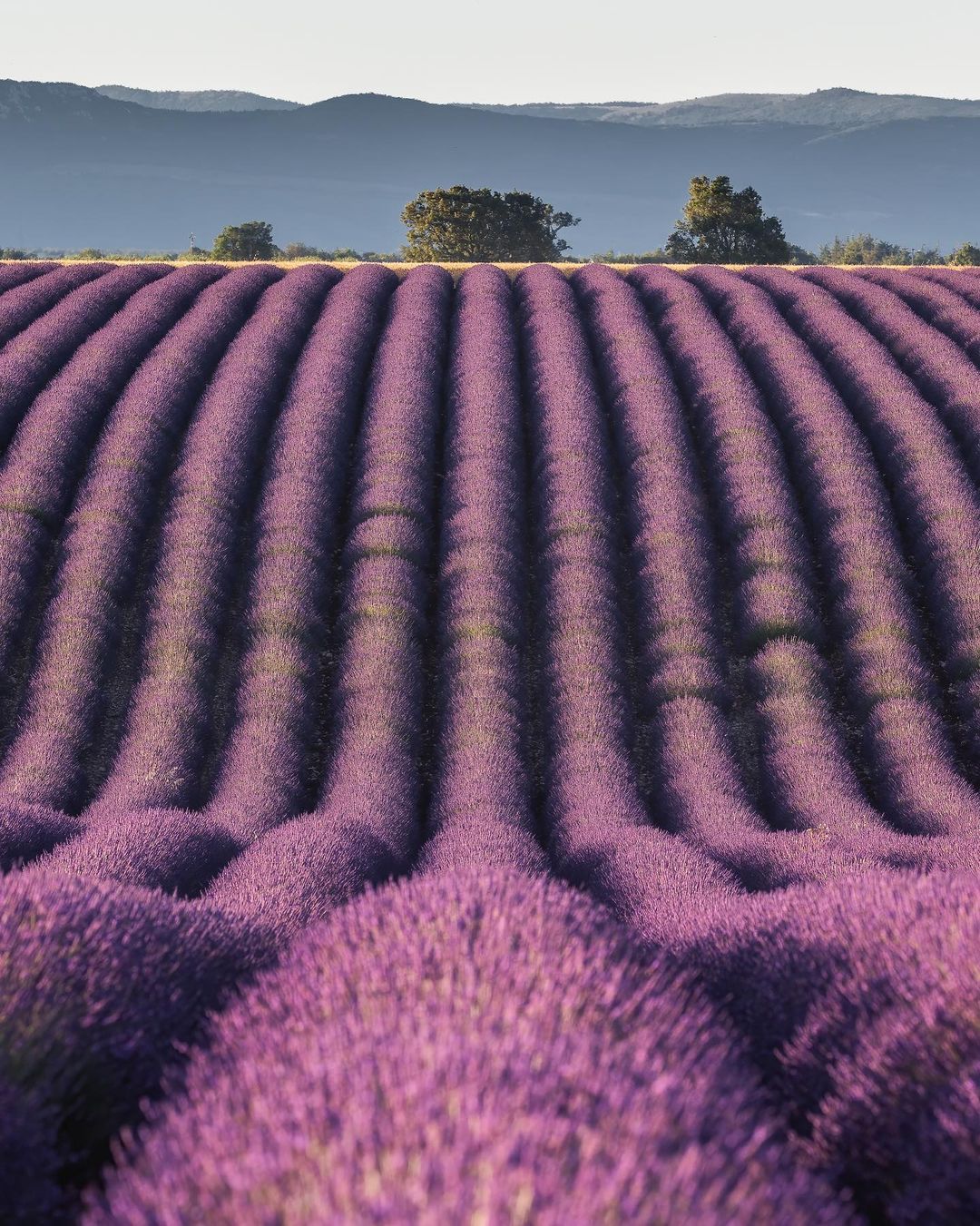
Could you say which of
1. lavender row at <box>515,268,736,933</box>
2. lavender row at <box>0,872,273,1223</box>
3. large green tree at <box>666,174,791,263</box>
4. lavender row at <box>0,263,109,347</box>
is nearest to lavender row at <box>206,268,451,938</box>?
lavender row at <box>0,872,273,1223</box>

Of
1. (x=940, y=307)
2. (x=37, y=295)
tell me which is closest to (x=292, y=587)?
(x=37, y=295)

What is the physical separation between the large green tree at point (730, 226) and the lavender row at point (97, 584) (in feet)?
132

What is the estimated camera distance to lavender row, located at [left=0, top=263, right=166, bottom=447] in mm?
16031

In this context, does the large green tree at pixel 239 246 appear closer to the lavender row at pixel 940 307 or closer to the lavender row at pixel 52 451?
the lavender row at pixel 940 307

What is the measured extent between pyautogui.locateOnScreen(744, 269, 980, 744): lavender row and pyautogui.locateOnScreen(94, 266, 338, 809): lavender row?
8230 millimetres

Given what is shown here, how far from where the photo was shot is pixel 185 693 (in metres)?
11.2

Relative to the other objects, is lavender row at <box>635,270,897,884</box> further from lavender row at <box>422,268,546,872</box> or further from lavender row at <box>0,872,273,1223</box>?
lavender row at <box>0,872,273,1223</box>

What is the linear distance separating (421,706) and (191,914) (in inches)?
311

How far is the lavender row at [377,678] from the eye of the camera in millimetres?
6031

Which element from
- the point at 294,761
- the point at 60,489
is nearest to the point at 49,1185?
the point at 294,761

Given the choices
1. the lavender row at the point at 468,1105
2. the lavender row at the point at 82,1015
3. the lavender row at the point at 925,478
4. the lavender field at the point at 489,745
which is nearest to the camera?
the lavender row at the point at 468,1105

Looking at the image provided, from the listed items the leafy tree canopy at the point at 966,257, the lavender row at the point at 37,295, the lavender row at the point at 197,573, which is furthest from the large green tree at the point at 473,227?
the lavender row at the point at 197,573

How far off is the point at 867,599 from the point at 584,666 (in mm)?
3643

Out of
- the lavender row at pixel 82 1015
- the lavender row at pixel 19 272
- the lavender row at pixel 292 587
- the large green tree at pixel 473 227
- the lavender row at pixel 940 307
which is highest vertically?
the large green tree at pixel 473 227
